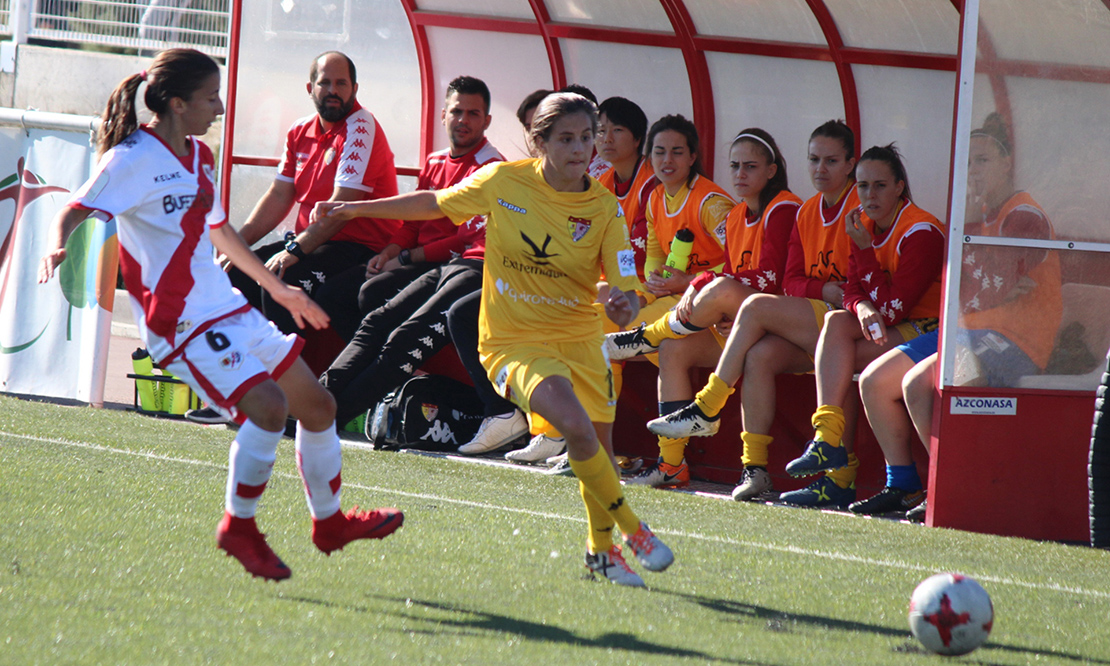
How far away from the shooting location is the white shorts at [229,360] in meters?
4.07

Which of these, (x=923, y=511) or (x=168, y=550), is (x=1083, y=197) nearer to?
(x=923, y=511)

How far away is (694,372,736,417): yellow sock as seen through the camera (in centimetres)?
652

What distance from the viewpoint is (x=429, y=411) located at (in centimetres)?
750

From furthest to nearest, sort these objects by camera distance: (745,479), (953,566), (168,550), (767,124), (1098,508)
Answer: (767,124) → (745,479) → (1098,508) → (953,566) → (168,550)

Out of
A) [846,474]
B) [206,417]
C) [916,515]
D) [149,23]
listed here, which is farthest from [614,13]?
[149,23]

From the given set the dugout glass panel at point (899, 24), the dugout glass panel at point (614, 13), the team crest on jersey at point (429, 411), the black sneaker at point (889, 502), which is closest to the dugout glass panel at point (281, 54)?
the dugout glass panel at point (614, 13)

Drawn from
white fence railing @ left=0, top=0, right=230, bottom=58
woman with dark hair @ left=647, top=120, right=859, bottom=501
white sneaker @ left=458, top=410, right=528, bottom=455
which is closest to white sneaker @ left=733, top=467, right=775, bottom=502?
woman with dark hair @ left=647, top=120, right=859, bottom=501

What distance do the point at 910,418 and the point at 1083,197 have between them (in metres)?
1.23

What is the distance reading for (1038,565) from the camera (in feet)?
16.6

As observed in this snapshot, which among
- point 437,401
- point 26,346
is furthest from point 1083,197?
point 26,346

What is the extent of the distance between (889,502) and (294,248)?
3.82 m

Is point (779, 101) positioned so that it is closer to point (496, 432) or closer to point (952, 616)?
point (496, 432)

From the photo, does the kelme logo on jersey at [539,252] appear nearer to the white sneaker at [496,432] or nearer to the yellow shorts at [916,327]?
the yellow shorts at [916,327]

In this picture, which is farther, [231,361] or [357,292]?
[357,292]
